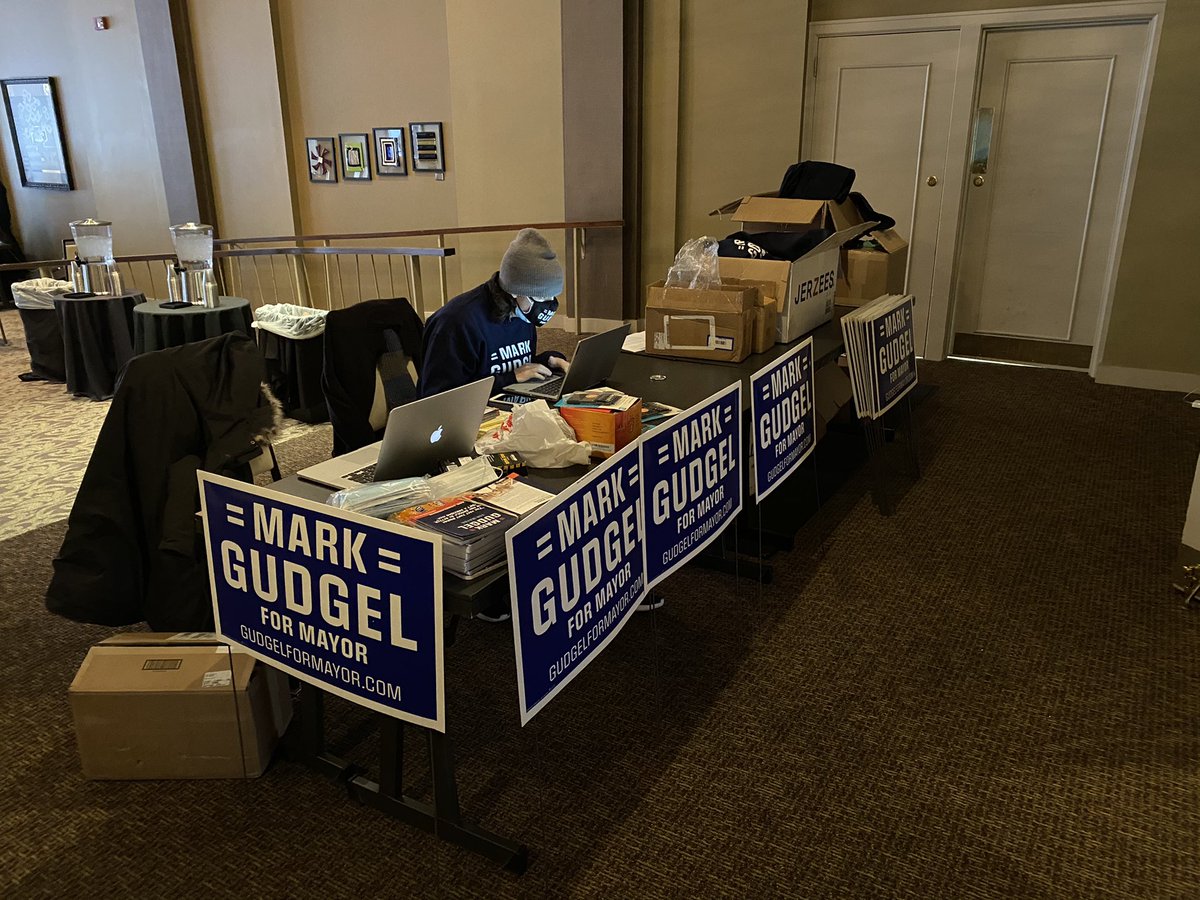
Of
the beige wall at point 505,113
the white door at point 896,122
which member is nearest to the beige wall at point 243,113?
the beige wall at point 505,113

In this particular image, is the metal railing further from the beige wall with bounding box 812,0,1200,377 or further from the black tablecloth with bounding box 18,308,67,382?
the beige wall with bounding box 812,0,1200,377

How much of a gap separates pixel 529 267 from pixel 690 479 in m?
1.02

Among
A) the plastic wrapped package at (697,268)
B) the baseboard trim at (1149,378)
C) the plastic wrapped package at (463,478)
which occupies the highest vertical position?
the plastic wrapped package at (697,268)

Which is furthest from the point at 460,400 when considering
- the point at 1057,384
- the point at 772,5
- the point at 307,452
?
the point at 772,5

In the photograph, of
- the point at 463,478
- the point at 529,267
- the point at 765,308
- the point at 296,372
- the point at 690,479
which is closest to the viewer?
the point at 463,478

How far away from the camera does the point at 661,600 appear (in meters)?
2.84

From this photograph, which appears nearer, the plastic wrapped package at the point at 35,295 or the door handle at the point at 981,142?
the door handle at the point at 981,142

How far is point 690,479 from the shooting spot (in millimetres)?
2244

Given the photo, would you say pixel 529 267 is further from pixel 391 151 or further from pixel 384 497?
pixel 391 151

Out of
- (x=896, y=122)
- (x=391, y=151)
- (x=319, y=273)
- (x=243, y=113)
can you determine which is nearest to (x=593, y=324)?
(x=391, y=151)

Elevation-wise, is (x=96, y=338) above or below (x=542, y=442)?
below

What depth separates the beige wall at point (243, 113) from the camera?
7859 mm

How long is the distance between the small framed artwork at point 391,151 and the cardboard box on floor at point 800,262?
13.9 ft

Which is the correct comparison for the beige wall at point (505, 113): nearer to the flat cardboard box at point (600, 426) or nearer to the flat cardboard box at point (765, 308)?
the flat cardboard box at point (765, 308)
